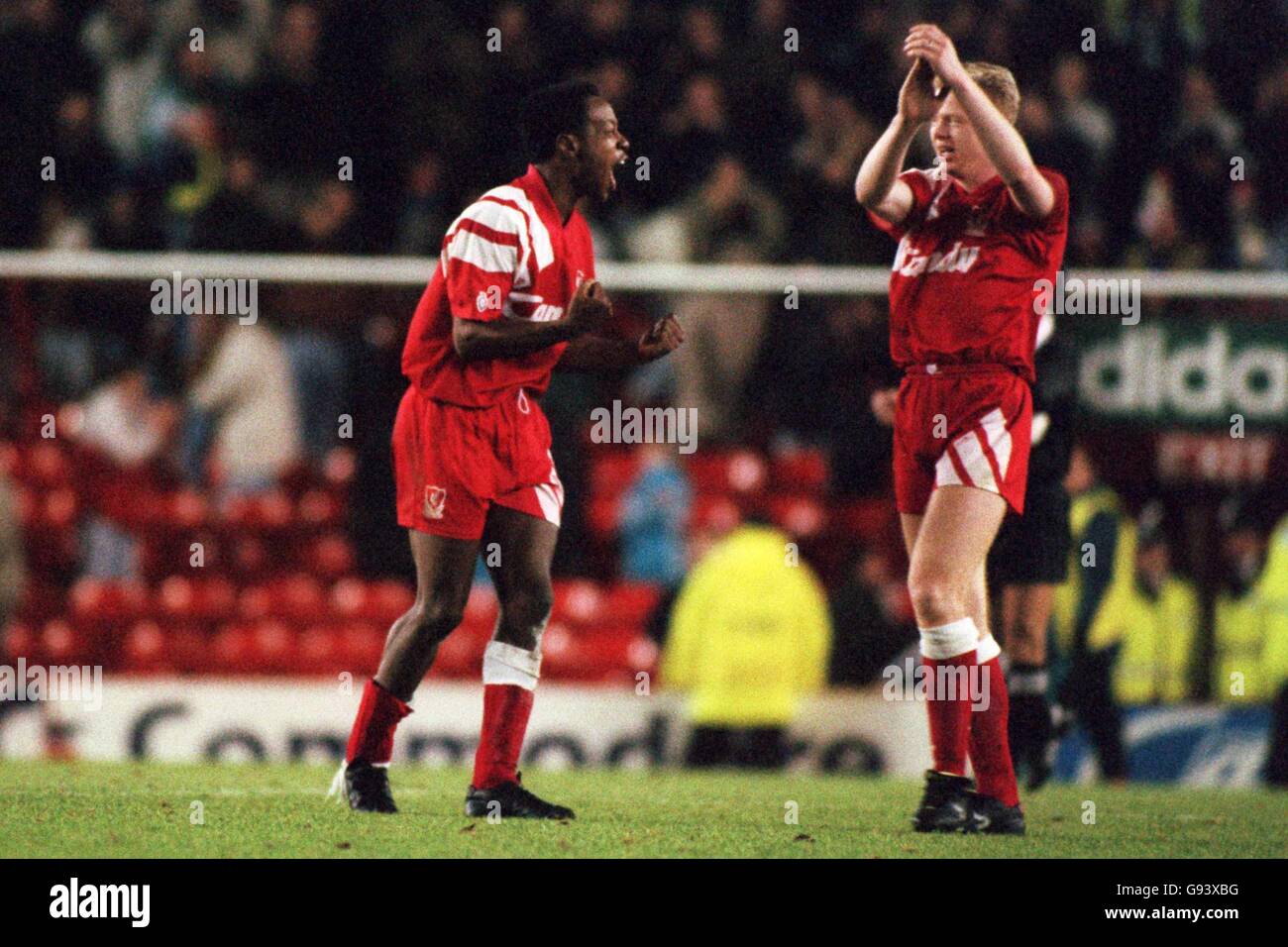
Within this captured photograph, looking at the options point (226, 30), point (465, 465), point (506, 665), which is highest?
point (226, 30)

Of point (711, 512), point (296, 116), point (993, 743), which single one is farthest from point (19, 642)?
point (993, 743)

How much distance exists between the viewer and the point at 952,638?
22.0 feet

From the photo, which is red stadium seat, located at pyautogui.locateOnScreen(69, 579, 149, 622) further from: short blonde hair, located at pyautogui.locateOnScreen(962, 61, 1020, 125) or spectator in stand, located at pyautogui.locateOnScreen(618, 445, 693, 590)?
short blonde hair, located at pyautogui.locateOnScreen(962, 61, 1020, 125)

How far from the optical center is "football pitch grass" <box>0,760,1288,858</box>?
6.23m

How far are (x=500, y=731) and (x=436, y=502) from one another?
782 millimetres

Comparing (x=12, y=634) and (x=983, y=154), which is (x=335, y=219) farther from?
(x=983, y=154)

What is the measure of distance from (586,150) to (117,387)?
7.53 m

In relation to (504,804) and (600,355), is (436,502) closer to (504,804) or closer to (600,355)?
(600,355)

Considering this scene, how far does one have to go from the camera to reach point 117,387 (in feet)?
45.1

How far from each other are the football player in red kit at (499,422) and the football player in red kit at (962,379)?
32.5 inches

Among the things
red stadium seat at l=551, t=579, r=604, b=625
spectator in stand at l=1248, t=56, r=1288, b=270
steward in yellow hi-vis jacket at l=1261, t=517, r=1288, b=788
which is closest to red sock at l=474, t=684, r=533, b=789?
red stadium seat at l=551, t=579, r=604, b=625

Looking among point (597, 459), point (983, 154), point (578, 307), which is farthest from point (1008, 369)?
point (597, 459)

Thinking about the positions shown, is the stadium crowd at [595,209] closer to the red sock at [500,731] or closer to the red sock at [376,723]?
the red sock at [500,731]

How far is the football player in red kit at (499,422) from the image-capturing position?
6691 millimetres
